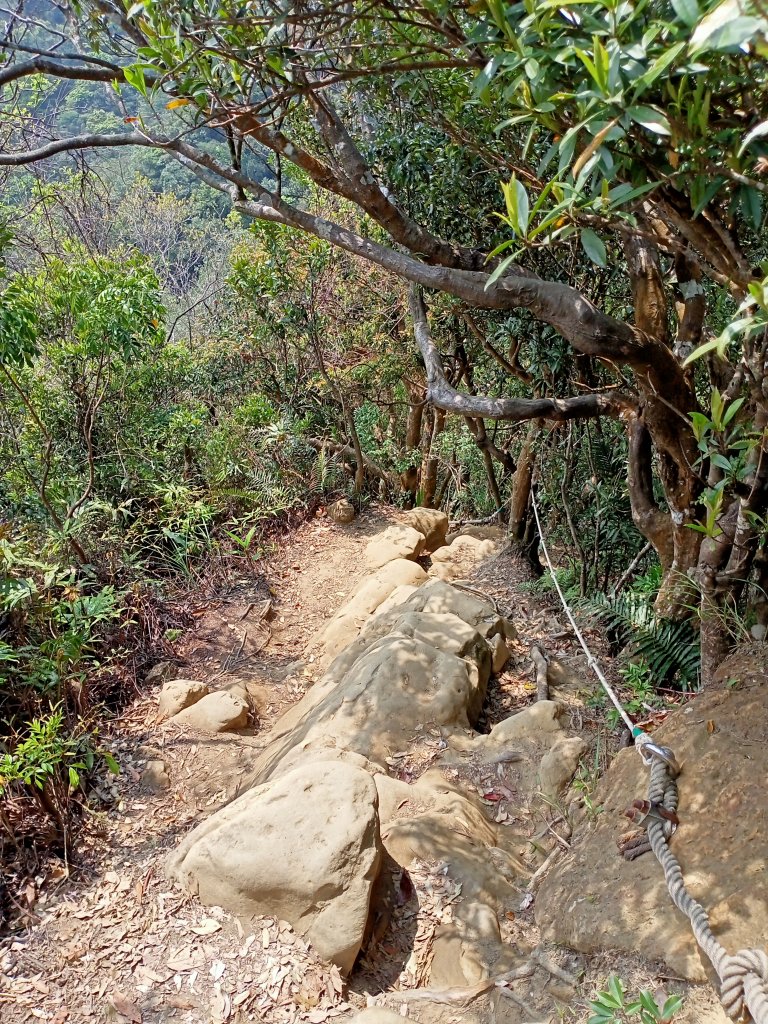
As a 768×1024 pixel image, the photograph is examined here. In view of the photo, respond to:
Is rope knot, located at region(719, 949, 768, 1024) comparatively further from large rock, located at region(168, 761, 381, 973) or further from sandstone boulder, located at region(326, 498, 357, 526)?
sandstone boulder, located at region(326, 498, 357, 526)

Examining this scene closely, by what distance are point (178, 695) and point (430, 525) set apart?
12.4 ft

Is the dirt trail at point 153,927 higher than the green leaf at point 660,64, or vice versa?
the green leaf at point 660,64

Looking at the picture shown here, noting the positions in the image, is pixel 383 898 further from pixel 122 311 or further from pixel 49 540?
pixel 122 311

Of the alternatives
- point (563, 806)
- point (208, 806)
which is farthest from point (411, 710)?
point (208, 806)

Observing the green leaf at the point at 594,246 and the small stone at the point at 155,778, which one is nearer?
the green leaf at the point at 594,246

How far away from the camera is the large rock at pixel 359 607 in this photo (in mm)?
5777

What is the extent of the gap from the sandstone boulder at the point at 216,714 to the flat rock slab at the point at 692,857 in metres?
2.60

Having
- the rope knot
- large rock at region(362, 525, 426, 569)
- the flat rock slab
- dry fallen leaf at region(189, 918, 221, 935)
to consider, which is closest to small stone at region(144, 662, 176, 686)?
large rock at region(362, 525, 426, 569)

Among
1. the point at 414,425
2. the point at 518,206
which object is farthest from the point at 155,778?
the point at 414,425

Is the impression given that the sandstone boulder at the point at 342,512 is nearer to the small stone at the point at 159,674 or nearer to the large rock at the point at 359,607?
the large rock at the point at 359,607

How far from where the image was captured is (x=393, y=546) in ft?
23.3

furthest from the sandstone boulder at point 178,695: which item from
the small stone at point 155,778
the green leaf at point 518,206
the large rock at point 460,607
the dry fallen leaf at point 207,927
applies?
the green leaf at point 518,206

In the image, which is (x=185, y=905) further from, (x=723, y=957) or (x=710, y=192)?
(x=710, y=192)

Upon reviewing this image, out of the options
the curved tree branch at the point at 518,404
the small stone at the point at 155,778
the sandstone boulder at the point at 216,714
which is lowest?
the sandstone boulder at the point at 216,714
